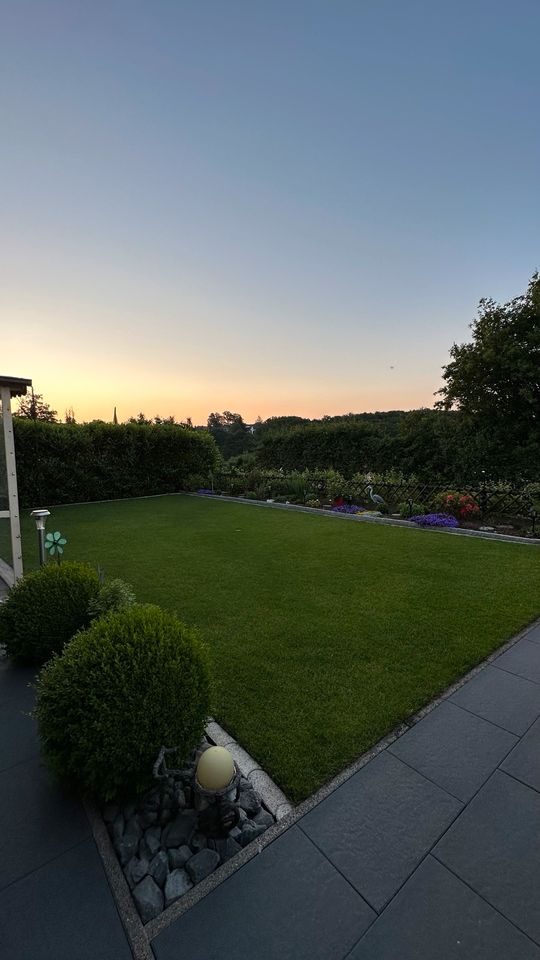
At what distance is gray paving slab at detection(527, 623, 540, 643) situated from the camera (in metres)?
3.26

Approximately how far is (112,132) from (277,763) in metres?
8.81

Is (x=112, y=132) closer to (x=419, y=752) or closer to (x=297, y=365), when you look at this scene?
(x=297, y=365)

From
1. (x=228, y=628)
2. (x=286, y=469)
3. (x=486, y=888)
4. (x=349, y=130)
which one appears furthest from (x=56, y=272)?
(x=286, y=469)

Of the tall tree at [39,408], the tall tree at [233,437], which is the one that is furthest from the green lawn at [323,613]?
the tall tree at [39,408]

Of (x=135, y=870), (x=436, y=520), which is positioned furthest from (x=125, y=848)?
(x=436, y=520)

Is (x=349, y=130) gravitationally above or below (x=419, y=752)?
above

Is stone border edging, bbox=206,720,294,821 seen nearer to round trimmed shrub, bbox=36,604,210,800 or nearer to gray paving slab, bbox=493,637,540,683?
round trimmed shrub, bbox=36,604,210,800

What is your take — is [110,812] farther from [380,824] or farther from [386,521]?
[386,521]

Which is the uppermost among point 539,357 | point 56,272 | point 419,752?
point 56,272

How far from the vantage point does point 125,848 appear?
1536 millimetres

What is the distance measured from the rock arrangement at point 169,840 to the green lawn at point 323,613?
25 centimetres

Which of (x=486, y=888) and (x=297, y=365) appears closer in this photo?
(x=486, y=888)

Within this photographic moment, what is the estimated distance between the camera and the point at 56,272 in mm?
7676

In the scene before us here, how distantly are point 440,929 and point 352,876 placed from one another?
0.31 metres
